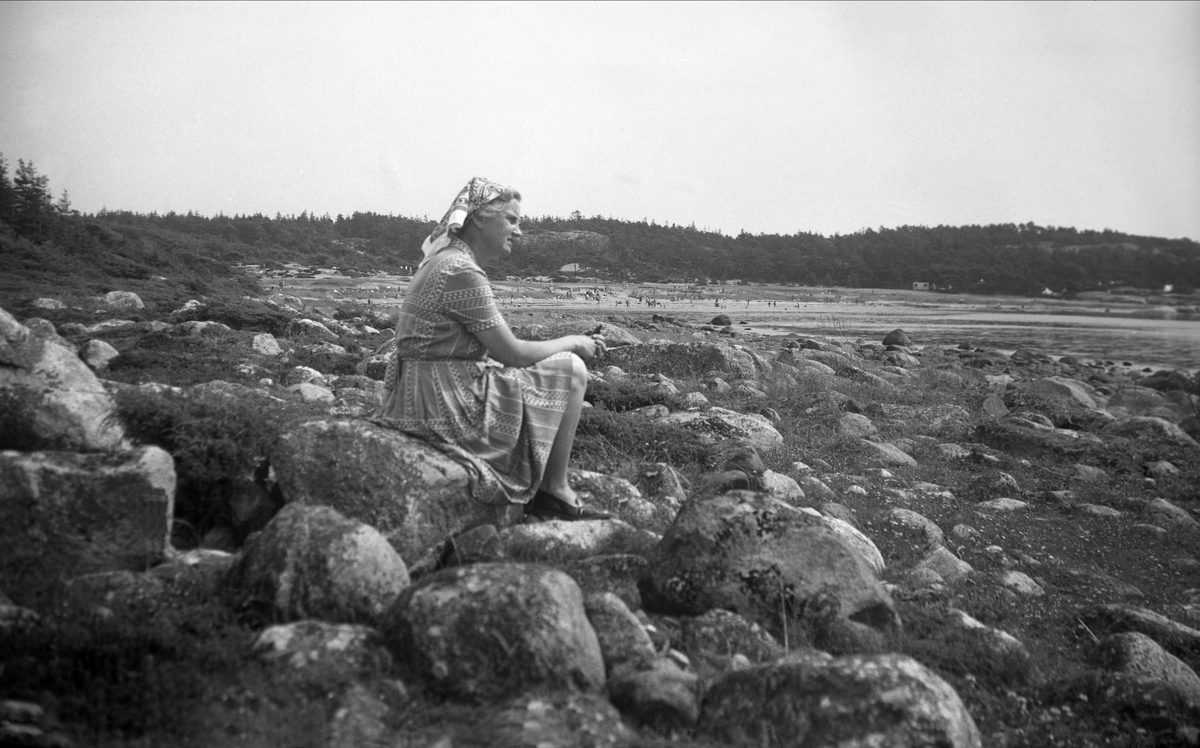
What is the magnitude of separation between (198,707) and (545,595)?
1.37 metres

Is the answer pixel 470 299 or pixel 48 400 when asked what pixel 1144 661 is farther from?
pixel 48 400

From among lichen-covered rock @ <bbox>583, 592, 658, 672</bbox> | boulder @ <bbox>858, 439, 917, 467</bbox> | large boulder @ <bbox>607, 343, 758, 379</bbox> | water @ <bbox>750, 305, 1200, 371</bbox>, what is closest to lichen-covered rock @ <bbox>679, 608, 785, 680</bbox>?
lichen-covered rock @ <bbox>583, 592, 658, 672</bbox>

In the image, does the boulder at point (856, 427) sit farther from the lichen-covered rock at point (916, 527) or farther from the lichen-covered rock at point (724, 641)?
the lichen-covered rock at point (724, 641)

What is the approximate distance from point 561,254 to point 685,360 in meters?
45.9

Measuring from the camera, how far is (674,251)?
66.8 meters

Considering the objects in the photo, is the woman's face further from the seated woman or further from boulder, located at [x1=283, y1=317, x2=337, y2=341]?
boulder, located at [x1=283, y1=317, x2=337, y2=341]

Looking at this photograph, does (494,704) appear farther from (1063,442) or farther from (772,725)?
(1063,442)

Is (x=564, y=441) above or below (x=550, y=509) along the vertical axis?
above

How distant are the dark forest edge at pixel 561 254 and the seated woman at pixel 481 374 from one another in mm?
13332

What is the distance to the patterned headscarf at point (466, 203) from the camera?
204 inches

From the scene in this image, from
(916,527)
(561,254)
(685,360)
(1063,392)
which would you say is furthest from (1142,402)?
(561,254)

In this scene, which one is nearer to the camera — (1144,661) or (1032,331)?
(1144,661)

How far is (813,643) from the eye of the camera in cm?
441

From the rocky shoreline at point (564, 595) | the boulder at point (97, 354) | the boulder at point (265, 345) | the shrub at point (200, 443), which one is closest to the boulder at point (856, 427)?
the rocky shoreline at point (564, 595)
